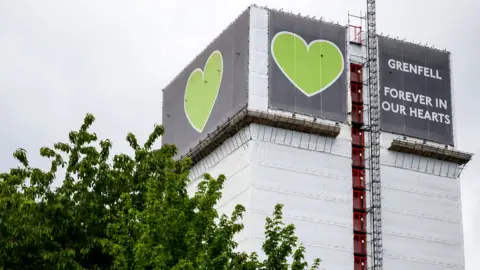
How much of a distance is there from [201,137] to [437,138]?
78.1 feet

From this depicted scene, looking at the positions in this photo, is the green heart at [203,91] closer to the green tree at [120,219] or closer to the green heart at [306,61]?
the green heart at [306,61]

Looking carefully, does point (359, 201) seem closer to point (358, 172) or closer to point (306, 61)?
point (358, 172)

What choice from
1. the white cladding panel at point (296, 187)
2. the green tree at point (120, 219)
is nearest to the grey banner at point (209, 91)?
the white cladding panel at point (296, 187)

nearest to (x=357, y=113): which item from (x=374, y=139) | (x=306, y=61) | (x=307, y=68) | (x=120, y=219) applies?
(x=374, y=139)

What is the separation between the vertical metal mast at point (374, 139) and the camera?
10319 cm

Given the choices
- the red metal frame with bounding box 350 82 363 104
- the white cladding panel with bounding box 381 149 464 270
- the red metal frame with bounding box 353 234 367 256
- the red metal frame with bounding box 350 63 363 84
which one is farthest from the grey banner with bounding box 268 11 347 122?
the red metal frame with bounding box 353 234 367 256

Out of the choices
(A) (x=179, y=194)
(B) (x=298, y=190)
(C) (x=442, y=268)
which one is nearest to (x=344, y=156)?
(B) (x=298, y=190)

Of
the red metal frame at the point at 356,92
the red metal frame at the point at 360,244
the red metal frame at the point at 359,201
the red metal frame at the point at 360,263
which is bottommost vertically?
the red metal frame at the point at 360,263

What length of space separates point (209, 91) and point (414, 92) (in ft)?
67.6

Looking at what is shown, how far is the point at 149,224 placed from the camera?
41688 millimetres

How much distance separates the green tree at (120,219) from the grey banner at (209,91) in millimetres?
54422

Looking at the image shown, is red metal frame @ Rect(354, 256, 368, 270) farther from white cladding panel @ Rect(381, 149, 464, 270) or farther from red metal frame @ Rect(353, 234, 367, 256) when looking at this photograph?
white cladding panel @ Rect(381, 149, 464, 270)

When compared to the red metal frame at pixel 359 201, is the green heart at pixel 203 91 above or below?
above

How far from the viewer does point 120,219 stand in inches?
1715
